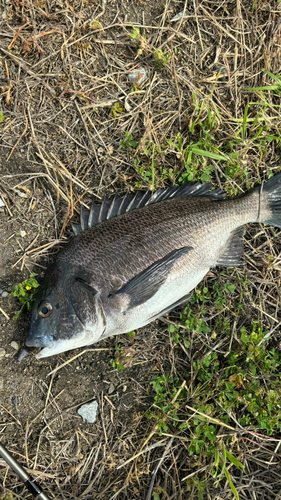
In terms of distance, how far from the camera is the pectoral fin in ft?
9.17

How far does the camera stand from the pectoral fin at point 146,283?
2.79 meters

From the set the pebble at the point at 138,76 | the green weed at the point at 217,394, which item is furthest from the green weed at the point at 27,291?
the pebble at the point at 138,76

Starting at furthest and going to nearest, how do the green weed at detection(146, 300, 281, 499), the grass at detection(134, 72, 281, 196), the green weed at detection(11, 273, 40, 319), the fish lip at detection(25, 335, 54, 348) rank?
the grass at detection(134, 72, 281, 196), the green weed at detection(146, 300, 281, 499), the green weed at detection(11, 273, 40, 319), the fish lip at detection(25, 335, 54, 348)

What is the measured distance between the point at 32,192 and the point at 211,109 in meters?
1.99

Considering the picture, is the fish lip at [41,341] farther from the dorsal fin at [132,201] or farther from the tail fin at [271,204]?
the tail fin at [271,204]

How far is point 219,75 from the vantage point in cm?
351

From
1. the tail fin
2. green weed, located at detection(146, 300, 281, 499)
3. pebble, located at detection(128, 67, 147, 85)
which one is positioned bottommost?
green weed, located at detection(146, 300, 281, 499)

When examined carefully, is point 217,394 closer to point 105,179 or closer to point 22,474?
point 22,474

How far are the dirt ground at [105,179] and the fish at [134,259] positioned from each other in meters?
0.26

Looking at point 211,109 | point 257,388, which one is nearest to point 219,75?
point 211,109

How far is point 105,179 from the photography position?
11.0 feet

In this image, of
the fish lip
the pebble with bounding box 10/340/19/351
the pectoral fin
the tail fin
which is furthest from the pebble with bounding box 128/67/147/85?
the pebble with bounding box 10/340/19/351

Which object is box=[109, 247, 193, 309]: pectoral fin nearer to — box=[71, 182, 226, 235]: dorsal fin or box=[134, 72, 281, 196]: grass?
box=[71, 182, 226, 235]: dorsal fin

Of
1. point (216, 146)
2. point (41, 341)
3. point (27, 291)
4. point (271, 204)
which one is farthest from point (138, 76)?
point (41, 341)
